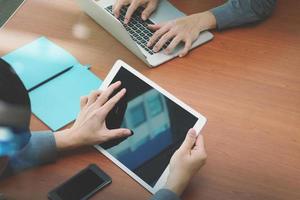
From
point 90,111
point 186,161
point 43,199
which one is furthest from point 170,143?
point 43,199

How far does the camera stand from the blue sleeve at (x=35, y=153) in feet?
3.68

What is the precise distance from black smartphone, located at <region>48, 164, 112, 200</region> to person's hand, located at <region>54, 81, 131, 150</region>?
72 millimetres

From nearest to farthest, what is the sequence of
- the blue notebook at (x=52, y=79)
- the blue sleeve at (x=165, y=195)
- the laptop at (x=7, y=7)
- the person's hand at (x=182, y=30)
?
the blue sleeve at (x=165, y=195)
the blue notebook at (x=52, y=79)
the person's hand at (x=182, y=30)
the laptop at (x=7, y=7)

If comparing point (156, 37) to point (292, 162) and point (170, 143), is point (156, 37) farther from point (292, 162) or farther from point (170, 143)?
point (292, 162)

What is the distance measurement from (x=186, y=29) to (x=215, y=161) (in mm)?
431

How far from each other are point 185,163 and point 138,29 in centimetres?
49

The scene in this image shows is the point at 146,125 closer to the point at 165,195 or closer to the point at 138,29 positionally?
the point at 165,195

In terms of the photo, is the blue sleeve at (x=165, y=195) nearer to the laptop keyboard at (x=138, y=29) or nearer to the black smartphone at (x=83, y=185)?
the black smartphone at (x=83, y=185)

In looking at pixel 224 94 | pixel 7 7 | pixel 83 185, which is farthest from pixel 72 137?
pixel 7 7

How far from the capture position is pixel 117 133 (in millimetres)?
1150

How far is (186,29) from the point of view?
1375 mm

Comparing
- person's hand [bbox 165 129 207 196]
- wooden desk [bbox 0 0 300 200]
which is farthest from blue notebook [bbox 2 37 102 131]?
person's hand [bbox 165 129 207 196]

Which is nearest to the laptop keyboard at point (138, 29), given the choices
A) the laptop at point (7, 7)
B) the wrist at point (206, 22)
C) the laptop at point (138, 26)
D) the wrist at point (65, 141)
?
the laptop at point (138, 26)

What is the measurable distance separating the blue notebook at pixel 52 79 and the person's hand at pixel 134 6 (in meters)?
0.22
